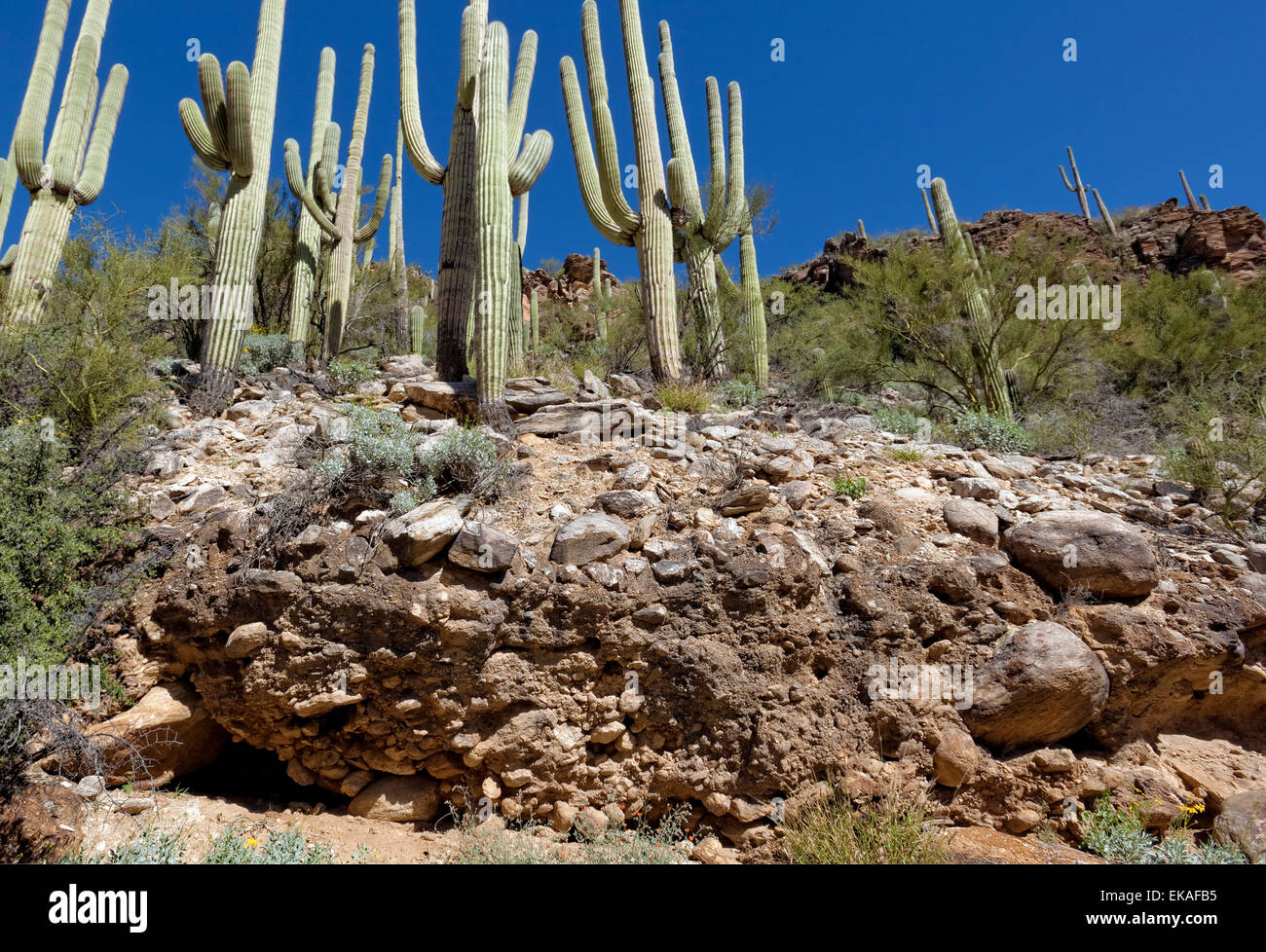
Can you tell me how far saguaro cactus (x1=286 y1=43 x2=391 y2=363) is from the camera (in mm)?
8734

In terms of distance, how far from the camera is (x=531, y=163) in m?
6.76

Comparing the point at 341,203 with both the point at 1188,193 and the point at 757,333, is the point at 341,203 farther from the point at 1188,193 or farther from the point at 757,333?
the point at 1188,193

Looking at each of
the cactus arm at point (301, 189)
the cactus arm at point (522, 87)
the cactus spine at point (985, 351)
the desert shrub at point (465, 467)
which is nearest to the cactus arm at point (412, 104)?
the cactus arm at point (522, 87)

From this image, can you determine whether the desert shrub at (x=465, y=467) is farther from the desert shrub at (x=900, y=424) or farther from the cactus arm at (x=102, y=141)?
the cactus arm at (x=102, y=141)

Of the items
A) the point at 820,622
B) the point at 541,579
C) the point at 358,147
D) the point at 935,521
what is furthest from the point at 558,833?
the point at 358,147

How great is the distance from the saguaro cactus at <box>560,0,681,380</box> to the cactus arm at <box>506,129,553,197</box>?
0.97 metres

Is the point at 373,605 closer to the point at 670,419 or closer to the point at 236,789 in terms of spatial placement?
the point at 236,789

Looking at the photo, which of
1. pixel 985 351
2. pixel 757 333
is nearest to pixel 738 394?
pixel 757 333

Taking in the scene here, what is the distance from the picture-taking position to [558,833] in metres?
3.44

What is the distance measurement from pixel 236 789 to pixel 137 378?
3.54 metres

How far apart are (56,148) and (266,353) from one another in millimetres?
4061

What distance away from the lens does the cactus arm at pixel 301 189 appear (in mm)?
8539

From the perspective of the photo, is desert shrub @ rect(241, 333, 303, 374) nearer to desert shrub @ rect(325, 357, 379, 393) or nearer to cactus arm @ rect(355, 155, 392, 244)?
desert shrub @ rect(325, 357, 379, 393)

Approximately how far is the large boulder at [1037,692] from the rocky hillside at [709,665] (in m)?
0.01
